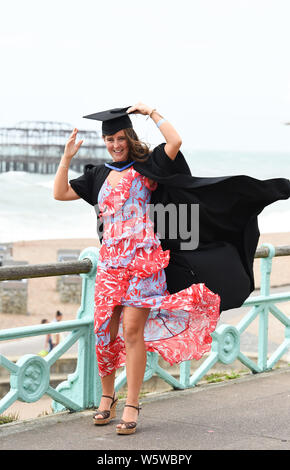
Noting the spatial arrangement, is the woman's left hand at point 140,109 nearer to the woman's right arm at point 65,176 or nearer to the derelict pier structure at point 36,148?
the woman's right arm at point 65,176

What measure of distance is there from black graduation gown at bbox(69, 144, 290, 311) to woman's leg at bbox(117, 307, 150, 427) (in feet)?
0.78

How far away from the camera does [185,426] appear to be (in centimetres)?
437

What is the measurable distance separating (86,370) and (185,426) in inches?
27.7

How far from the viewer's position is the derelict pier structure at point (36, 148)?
11669 cm

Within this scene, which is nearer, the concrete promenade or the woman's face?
the concrete promenade

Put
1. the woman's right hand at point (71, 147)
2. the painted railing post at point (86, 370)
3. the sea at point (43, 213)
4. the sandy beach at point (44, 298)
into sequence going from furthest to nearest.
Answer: the sea at point (43, 213) → the sandy beach at point (44, 298) → the painted railing post at point (86, 370) → the woman's right hand at point (71, 147)

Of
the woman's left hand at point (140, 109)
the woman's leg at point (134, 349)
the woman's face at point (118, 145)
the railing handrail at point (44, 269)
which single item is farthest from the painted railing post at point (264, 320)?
the woman's left hand at point (140, 109)

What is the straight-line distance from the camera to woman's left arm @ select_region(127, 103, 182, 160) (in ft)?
12.9

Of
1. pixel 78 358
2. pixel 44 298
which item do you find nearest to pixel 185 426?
pixel 78 358

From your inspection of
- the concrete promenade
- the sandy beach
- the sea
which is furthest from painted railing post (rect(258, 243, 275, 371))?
the sea

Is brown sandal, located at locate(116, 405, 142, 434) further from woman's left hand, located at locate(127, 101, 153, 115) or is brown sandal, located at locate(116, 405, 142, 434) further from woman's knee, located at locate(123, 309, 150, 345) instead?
woman's left hand, located at locate(127, 101, 153, 115)

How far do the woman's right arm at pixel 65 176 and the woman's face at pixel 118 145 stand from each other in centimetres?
19
